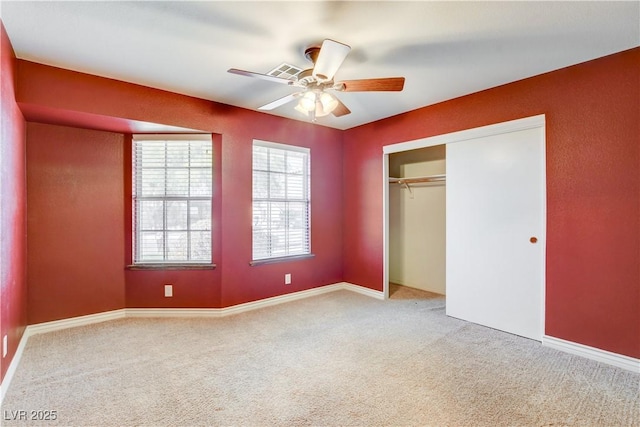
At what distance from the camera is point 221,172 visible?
3674 millimetres

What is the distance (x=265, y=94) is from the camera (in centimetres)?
338

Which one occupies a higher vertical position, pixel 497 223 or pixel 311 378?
pixel 497 223

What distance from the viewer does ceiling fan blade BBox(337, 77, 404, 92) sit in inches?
88.1

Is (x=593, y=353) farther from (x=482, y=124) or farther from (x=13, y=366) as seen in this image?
(x=13, y=366)

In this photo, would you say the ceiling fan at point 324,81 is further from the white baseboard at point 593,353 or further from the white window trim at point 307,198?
the white baseboard at point 593,353

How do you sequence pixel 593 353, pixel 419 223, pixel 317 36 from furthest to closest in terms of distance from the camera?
pixel 419 223, pixel 593 353, pixel 317 36

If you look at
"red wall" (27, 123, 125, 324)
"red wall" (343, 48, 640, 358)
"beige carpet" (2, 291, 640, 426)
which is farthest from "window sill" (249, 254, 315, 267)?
"red wall" (343, 48, 640, 358)

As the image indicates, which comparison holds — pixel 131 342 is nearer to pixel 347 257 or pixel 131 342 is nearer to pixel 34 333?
pixel 34 333

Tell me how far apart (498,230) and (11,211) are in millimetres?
4379

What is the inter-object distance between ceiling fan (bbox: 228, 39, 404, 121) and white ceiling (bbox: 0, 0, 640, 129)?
0.27m

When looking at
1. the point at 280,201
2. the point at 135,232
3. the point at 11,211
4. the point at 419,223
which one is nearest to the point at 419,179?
the point at 419,223

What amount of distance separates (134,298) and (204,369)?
1.75 m

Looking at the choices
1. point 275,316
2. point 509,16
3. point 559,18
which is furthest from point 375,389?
point 559,18

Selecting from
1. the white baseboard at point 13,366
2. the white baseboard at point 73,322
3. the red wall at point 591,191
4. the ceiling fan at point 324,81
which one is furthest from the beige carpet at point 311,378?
the ceiling fan at point 324,81
